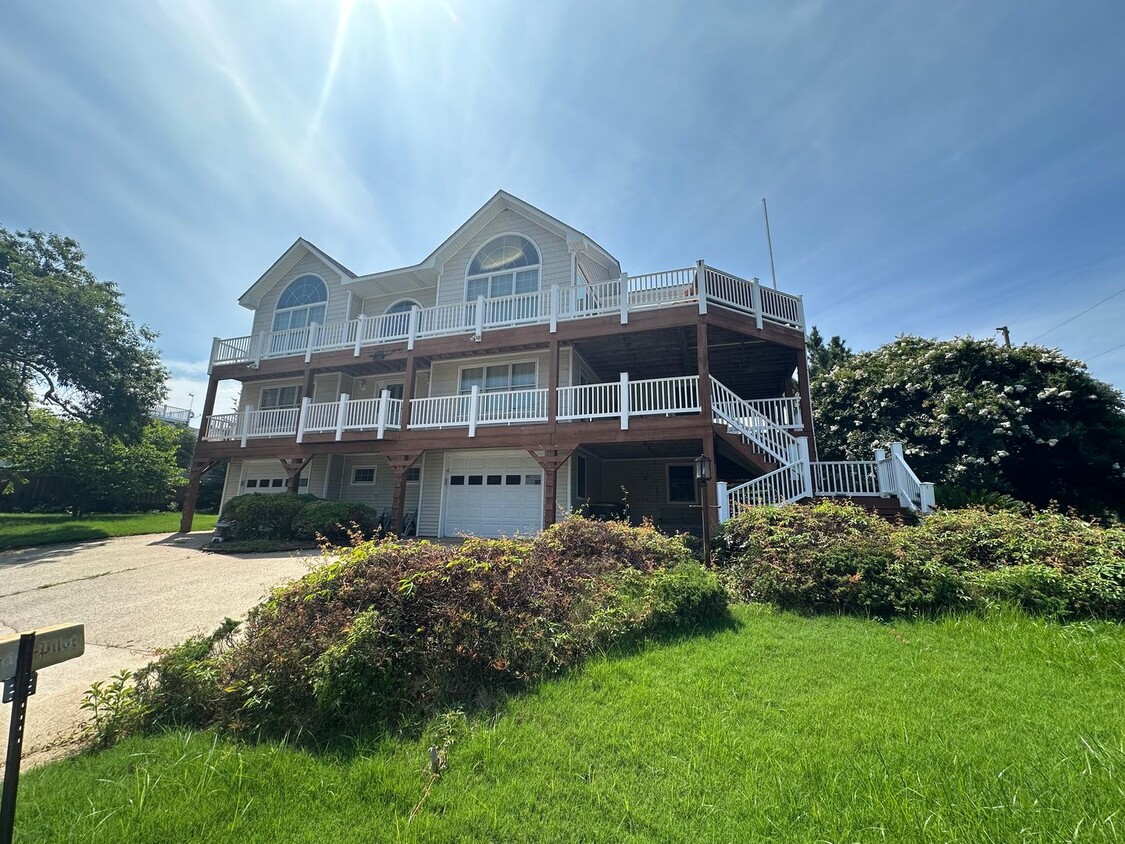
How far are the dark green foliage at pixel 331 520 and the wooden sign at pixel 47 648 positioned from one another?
31.8 ft

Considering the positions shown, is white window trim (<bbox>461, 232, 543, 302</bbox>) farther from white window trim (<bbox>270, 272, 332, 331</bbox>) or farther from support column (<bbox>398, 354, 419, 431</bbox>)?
white window trim (<bbox>270, 272, 332, 331</bbox>)

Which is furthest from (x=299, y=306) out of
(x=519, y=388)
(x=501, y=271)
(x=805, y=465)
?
(x=805, y=465)

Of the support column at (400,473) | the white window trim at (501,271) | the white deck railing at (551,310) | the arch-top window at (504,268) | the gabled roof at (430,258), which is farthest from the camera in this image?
the arch-top window at (504,268)

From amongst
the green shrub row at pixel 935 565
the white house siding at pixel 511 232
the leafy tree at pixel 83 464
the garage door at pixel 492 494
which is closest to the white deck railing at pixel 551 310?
the white house siding at pixel 511 232

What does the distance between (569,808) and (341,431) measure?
43.4ft

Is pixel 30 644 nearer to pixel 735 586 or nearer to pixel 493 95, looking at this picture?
pixel 735 586

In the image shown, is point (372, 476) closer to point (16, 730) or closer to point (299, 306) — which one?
point (299, 306)

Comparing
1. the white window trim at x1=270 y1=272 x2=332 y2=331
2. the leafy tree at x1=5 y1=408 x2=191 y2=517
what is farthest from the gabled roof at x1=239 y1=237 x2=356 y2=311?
the leafy tree at x1=5 y1=408 x2=191 y2=517

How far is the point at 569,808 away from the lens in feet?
7.80

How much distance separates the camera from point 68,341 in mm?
15672

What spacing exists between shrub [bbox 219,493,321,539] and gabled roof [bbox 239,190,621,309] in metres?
→ 8.24

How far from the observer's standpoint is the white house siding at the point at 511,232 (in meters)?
14.3

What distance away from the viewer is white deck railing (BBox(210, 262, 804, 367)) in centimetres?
1160

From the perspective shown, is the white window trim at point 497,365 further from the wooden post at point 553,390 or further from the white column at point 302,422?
the white column at point 302,422
